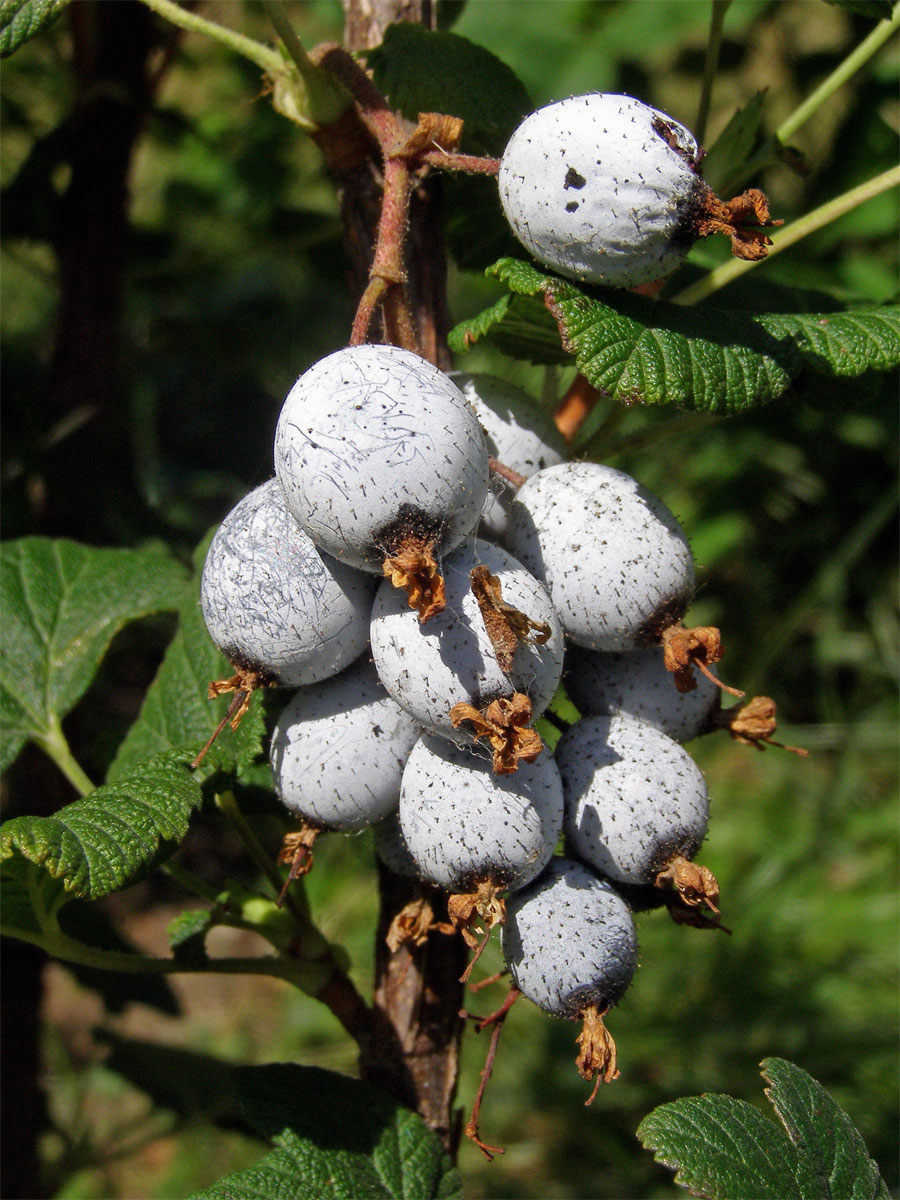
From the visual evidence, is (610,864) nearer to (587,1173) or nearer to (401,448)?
(401,448)

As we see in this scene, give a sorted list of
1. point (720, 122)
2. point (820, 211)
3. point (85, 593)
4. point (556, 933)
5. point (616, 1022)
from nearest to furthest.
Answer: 1. point (556, 933)
2. point (820, 211)
3. point (85, 593)
4. point (616, 1022)
5. point (720, 122)

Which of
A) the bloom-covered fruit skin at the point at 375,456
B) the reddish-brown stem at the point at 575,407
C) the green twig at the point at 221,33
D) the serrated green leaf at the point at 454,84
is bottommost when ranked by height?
the reddish-brown stem at the point at 575,407

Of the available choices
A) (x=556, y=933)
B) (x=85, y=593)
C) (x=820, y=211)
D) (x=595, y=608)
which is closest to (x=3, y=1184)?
(x=85, y=593)

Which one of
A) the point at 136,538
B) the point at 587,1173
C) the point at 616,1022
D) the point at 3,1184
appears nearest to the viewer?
the point at 3,1184

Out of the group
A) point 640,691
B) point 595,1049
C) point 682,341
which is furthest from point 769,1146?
point 682,341

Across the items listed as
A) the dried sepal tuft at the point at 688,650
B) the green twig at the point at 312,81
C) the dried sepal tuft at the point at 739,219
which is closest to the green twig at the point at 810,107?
the dried sepal tuft at the point at 739,219

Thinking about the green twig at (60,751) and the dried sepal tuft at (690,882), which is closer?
the dried sepal tuft at (690,882)

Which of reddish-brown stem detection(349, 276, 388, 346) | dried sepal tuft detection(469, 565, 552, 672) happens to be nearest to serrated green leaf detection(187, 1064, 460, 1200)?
dried sepal tuft detection(469, 565, 552, 672)

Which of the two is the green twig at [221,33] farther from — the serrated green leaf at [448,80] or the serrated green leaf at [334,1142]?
the serrated green leaf at [334,1142]

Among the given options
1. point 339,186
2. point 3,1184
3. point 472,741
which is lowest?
point 3,1184
